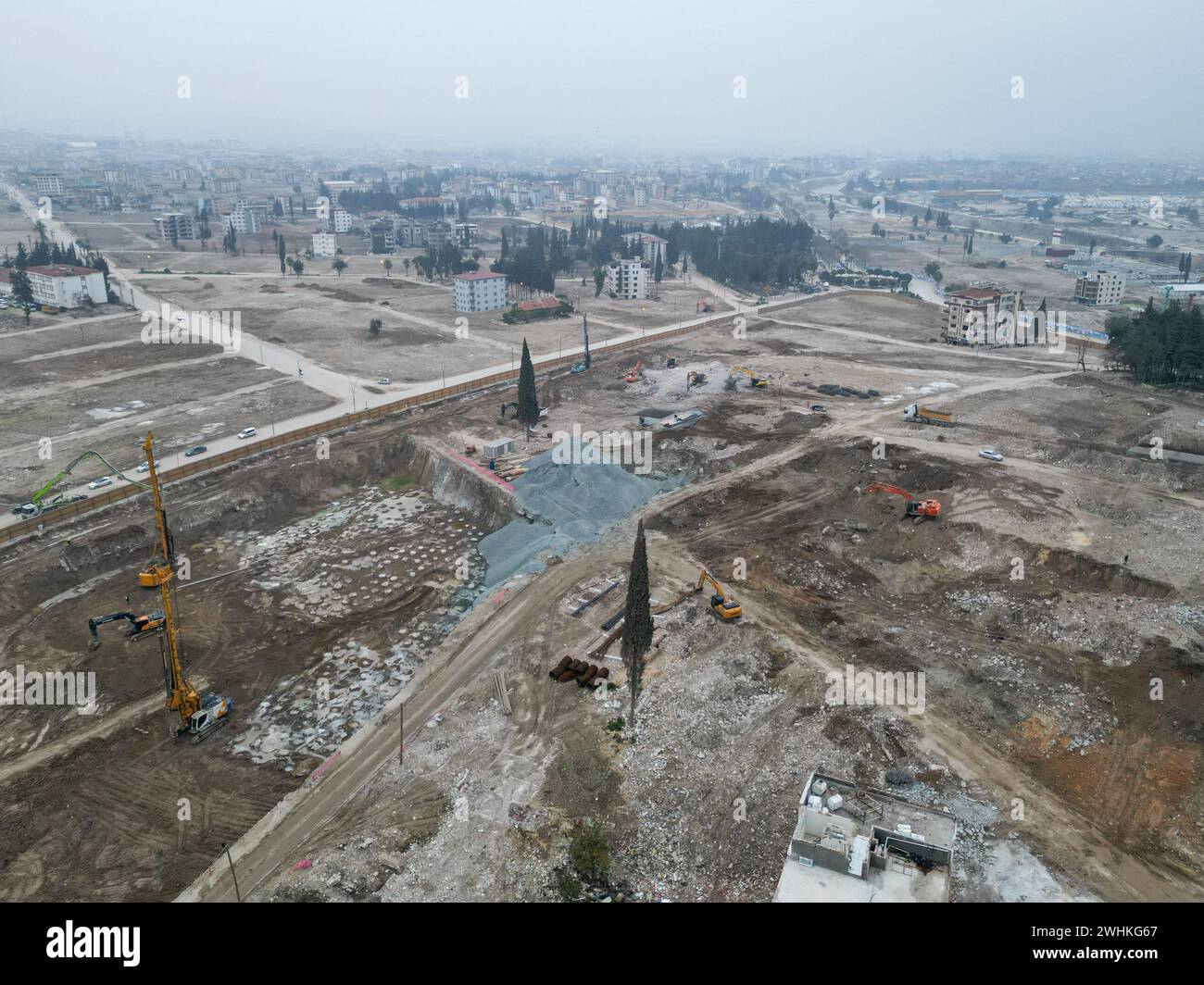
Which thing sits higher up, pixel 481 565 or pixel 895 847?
→ pixel 895 847

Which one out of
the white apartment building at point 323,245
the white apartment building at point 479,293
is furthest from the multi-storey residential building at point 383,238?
the white apartment building at point 479,293

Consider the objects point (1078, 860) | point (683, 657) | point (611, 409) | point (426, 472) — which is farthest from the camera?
point (611, 409)

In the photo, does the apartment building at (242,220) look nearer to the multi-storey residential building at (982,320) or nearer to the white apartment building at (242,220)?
the white apartment building at (242,220)

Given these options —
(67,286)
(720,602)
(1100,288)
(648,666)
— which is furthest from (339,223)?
(648,666)

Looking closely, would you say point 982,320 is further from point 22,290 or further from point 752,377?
point 22,290
